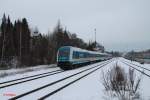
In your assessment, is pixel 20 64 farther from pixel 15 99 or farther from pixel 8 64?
pixel 15 99

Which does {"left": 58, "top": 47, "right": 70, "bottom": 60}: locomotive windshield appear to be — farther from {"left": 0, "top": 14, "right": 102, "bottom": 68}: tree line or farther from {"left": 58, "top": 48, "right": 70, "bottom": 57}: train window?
{"left": 0, "top": 14, "right": 102, "bottom": 68}: tree line

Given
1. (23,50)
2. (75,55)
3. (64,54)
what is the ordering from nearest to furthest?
(64,54) < (75,55) < (23,50)

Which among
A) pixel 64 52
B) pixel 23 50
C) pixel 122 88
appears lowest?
pixel 122 88

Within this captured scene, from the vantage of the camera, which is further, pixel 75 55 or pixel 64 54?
pixel 75 55

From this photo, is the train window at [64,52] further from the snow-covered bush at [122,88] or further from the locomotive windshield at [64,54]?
the snow-covered bush at [122,88]

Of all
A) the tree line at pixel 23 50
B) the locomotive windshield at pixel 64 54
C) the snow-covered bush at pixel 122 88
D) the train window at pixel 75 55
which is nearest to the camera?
the snow-covered bush at pixel 122 88

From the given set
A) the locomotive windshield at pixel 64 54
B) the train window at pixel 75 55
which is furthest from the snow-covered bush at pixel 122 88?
the train window at pixel 75 55

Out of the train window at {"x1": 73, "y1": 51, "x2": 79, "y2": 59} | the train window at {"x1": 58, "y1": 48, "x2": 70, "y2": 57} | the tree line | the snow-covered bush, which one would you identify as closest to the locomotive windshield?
the train window at {"x1": 58, "y1": 48, "x2": 70, "y2": 57}

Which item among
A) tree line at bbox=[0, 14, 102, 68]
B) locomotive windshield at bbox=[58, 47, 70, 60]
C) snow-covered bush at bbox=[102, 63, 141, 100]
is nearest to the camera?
snow-covered bush at bbox=[102, 63, 141, 100]

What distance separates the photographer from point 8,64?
40.7 m

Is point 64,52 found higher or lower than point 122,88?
higher

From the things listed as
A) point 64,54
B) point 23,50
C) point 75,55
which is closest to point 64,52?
→ point 64,54

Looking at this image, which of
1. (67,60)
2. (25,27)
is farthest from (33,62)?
(25,27)

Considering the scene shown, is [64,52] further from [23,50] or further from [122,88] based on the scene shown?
[23,50]
